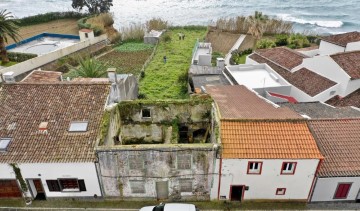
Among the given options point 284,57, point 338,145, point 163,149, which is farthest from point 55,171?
point 284,57

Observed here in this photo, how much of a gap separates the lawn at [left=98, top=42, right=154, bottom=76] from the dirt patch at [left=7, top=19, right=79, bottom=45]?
60.9ft

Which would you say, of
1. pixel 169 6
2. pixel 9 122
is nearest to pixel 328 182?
pixel 9 122

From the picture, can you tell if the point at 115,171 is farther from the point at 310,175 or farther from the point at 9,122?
the point at 310,175

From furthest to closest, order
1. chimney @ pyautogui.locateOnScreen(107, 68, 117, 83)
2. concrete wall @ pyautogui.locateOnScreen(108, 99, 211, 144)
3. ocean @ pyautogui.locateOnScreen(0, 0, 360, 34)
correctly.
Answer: ocean @ pyautogui.locateOnScreen(0, 0, 360, 34)
chimney @ pyautogui.locateOnScreen(107, 68, 117, 83)
concrete wall @ pyautogui.locateOnScreen(108, 99, 211, 144)

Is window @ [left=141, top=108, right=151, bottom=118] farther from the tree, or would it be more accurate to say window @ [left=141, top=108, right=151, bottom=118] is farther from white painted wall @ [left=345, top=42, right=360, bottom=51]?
the tree

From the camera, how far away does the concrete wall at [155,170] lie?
78.1 ft

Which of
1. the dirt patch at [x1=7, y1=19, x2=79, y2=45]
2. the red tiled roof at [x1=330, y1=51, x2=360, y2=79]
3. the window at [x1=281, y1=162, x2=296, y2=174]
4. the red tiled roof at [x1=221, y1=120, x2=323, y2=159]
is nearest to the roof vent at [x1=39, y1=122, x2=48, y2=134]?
the red tiled roof at [x1=221, y1=120, x2=323, y2=159]

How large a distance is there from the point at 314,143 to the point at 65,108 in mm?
20374

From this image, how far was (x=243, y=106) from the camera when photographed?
29.8m

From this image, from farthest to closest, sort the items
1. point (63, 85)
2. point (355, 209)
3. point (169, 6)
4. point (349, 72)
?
1. point (169, 6)
2. point (349, 72)
3. point (63, 85)
4. point (355, 209)

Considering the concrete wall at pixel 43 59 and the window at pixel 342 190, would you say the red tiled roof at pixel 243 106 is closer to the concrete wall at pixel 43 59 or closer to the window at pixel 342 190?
the window at pixel 342 190

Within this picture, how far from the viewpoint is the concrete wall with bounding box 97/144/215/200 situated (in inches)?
938

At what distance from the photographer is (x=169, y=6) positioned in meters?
139

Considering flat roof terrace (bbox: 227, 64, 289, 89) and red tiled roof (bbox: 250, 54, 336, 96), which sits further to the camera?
flat roof terrace (bbox: 227, 64, 289, 89)
